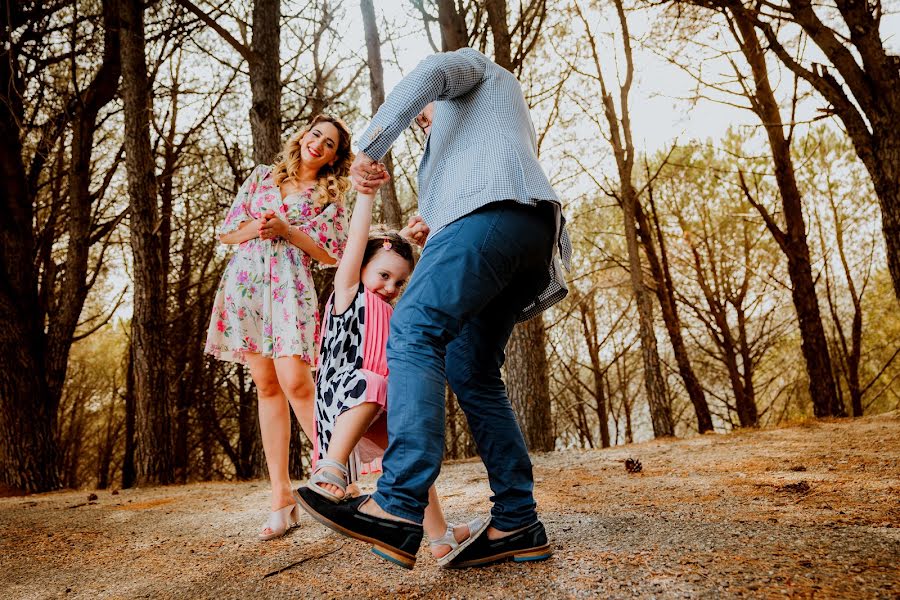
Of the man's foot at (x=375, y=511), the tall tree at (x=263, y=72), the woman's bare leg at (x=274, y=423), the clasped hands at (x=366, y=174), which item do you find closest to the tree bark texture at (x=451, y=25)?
the tall tree at (x=263, y=72)

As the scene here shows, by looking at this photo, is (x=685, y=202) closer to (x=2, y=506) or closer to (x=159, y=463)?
(x=159, y=463)

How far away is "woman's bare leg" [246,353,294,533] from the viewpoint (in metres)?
2.59

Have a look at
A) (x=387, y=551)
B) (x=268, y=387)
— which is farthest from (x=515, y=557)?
(x=268, y=387)

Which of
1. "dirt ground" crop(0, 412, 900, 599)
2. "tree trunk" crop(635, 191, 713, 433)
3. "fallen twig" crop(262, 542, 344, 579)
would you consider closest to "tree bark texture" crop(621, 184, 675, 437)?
"tree trunk" crop(635, 191, 713, 433)

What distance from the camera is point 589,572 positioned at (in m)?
1.57

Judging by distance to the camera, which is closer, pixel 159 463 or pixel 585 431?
pixel 159 463

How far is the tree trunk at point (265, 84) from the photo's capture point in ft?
16.7

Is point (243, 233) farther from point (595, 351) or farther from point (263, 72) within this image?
point (595, 351)

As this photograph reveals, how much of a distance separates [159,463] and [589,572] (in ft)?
17.6

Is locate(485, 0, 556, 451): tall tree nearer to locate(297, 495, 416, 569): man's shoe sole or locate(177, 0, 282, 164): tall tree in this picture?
locate(177, 0, 282, 164): tall tree

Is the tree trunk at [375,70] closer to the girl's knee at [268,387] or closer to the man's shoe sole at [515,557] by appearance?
the girl's knee at [268,387]

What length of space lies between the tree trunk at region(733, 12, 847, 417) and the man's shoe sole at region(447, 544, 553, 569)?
22.5 feet

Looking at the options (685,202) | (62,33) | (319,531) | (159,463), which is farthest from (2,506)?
(685,202)

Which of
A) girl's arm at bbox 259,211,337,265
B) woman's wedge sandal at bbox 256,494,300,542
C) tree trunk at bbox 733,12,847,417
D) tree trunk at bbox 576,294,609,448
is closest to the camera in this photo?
woman's wedge sandal at bbox 256,494,300,542
